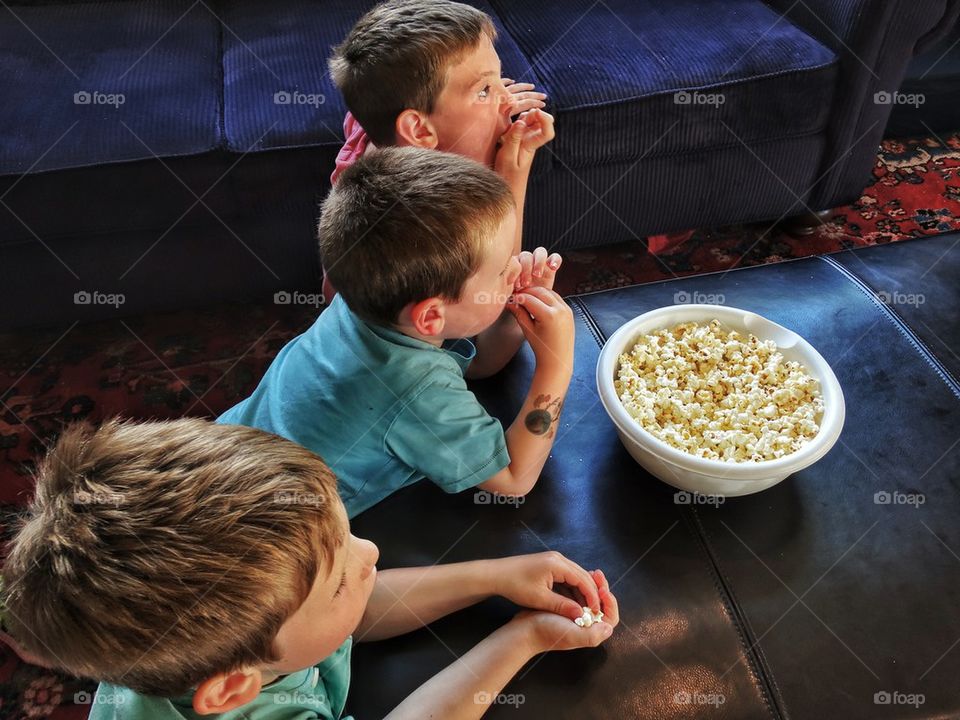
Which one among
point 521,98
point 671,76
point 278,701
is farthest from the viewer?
point 671,76

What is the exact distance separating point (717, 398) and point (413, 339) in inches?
16.8

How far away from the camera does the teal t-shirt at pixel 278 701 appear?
710 mm

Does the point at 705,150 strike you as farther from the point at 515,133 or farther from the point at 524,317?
the point at 524,317

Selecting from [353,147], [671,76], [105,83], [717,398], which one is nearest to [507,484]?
[717,398]

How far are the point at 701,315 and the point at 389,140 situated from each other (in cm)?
60

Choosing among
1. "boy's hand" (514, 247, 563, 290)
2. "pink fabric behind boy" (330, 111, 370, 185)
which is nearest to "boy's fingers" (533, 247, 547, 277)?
"boy's hand" (514, 247, 563, 290)

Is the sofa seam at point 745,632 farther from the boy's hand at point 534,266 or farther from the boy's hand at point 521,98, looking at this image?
the boy's hand at point 521,98

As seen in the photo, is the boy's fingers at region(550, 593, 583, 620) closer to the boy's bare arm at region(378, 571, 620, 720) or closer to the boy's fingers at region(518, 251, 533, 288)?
the boy's bare arm at region(378, 571, 620, 720)

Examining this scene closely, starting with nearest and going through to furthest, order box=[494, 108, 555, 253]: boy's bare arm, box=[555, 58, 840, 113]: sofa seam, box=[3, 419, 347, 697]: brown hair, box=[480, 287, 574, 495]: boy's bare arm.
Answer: box=[3, 419, 347, 697]: brown hair → box=[480, 287, 574, 495]: boy's bare arm → box=[494, 108, 555, 253]: boy's bare arm → box=[555, 58, 840, 113]: sofa seam

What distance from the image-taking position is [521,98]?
147cm

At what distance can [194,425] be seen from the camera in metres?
0.73

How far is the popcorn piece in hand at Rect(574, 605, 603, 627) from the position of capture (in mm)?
893

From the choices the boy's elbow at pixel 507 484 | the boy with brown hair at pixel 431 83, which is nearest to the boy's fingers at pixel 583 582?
the boy's elbow at pixel 507 484

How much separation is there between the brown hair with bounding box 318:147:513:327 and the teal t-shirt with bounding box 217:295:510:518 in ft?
0.18
